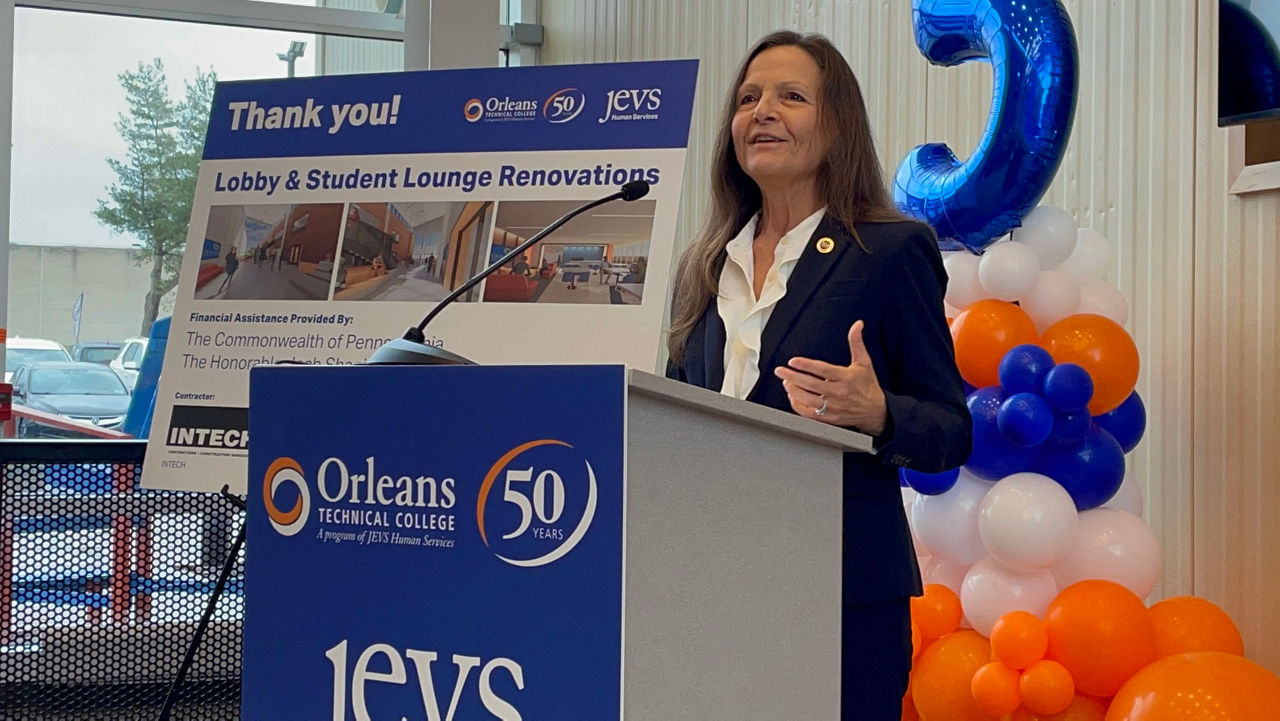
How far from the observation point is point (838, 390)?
51.6 inches

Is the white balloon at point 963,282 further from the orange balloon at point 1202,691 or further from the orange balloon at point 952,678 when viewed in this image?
the orange balloon at point 1202,691

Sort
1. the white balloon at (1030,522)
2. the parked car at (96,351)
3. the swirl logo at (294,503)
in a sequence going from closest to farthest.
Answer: the swirl logo at (294,503)
the white balloon at (1030,522)
the parked car at (96,351)

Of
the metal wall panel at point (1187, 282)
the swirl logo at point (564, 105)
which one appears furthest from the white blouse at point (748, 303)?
the metal wall panel at point (1187, 282)

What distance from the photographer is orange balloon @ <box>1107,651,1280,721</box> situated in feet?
6.91

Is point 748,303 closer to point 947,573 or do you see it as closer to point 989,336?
point 989,336

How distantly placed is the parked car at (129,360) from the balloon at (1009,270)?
14.6 ft

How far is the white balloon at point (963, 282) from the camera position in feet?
8.82

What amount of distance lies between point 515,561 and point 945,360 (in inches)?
26.4

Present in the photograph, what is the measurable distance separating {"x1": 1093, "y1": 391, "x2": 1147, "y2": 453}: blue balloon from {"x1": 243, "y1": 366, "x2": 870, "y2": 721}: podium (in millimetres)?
1583

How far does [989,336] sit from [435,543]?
1.74m

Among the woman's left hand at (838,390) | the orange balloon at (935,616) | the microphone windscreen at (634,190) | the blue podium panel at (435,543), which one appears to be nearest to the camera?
the blue podium panel at (435,543)

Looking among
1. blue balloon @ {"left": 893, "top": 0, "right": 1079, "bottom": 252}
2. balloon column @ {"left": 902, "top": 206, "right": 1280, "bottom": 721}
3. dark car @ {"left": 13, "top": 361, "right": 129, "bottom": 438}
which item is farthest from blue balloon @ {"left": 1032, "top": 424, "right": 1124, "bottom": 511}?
dark car @ {"left": 13, "top": 361, "right": 129, "bottom": 438}

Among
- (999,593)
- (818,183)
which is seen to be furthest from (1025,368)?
(818,183)

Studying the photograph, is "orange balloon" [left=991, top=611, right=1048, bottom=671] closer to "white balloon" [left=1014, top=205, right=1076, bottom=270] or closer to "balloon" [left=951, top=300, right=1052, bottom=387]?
"balloon" [left=951, top=300, right=1052, bottom=387]
